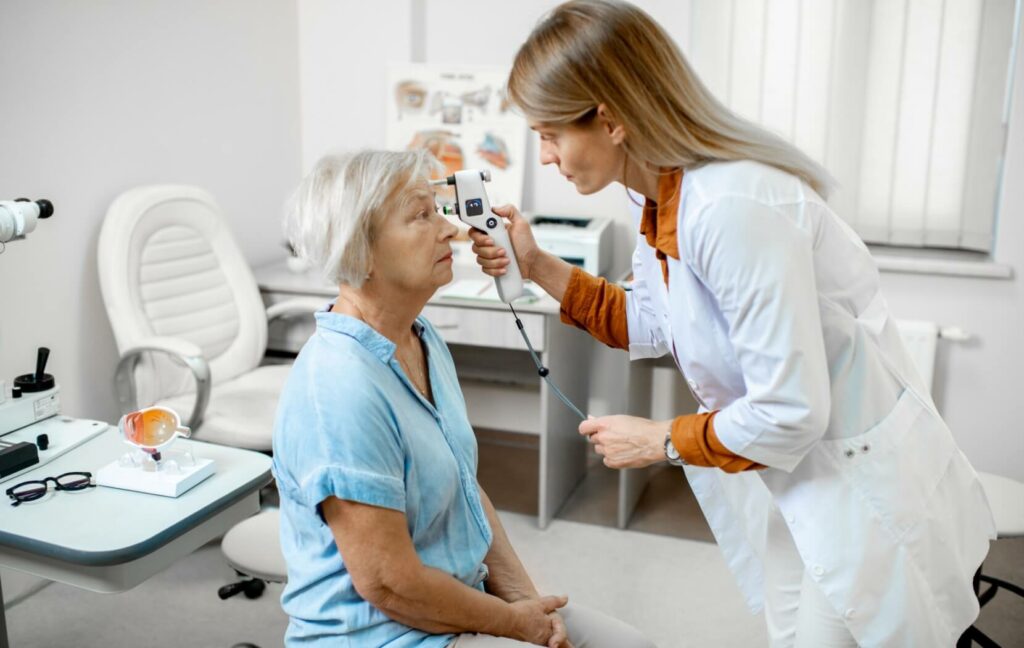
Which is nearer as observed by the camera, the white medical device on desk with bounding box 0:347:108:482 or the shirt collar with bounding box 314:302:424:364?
the shirt collar with bounding box 314:302:424:364

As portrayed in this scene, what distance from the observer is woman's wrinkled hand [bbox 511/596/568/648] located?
4.79 feet

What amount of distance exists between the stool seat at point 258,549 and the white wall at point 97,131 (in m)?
0.94

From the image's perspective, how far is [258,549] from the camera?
1896 millimetres

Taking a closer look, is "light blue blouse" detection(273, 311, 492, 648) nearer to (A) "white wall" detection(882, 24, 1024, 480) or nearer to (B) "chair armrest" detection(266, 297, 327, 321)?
(B) "chair armrest" detection(266, 297, 327, 321)

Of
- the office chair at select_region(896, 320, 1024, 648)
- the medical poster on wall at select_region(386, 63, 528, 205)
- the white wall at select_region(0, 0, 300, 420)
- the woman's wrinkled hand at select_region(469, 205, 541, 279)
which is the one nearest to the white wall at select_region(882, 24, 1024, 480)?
the office chair at select_region(896, 320, 1024, 648)

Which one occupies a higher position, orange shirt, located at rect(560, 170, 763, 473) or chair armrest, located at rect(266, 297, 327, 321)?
orange shirt, located at rect(560, 170, 763, 473)

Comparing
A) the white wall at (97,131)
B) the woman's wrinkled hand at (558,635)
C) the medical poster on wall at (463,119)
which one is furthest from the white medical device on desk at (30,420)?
A: the medical poster on wall at (463,119)

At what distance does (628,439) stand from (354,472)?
408mm

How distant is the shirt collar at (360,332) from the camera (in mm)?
1394

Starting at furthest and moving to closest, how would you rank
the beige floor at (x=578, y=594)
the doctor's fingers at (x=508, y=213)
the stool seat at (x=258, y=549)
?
the beige floor at (x=578, y=594)
the stool seat at (x=258, y=549)
the doctor's fingers at (x=508, y=213)

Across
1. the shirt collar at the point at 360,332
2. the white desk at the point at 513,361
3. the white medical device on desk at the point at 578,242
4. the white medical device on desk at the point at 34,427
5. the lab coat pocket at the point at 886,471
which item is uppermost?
the shirt collar at the point at 360,332

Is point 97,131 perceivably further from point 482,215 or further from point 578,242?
point 482,215

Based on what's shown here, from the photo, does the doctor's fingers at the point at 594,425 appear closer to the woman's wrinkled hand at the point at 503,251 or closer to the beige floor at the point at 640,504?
the woman's wrinkled hand at the point at 503,251

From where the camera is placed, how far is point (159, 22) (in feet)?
9.43
